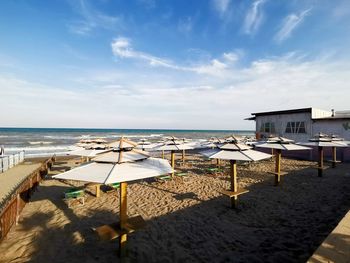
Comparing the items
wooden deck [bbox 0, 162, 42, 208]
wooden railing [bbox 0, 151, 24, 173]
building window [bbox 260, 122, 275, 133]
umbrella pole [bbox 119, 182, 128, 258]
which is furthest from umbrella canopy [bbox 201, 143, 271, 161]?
building window [bbox 260, 122, 275, 133]

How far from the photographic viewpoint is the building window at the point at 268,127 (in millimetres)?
24625

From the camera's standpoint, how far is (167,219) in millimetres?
7645

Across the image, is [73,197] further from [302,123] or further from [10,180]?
[302,123]

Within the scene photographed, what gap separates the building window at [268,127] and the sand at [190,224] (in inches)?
524

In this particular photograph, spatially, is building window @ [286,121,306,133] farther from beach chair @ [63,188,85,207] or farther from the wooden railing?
the wooden railing

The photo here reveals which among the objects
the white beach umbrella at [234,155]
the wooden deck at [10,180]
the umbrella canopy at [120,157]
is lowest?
the wooden deck at [10,180]

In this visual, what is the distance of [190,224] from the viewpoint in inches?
284

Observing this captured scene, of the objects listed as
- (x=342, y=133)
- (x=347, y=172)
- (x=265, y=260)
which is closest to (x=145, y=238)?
(x=265, y=260)

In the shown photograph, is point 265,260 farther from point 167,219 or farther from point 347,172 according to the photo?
point 347,172

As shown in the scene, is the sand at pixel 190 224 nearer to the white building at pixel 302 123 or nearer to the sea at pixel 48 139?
the sea at pixel 48 139

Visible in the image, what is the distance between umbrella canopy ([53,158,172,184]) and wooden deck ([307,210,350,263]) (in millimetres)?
3512

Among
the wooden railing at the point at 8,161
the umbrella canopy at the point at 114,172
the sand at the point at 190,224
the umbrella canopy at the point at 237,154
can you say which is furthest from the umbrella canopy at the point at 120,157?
the wooden railing at the point at 8,161

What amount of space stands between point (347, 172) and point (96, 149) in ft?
55.8

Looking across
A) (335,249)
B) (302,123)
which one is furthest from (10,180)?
(302,123)
